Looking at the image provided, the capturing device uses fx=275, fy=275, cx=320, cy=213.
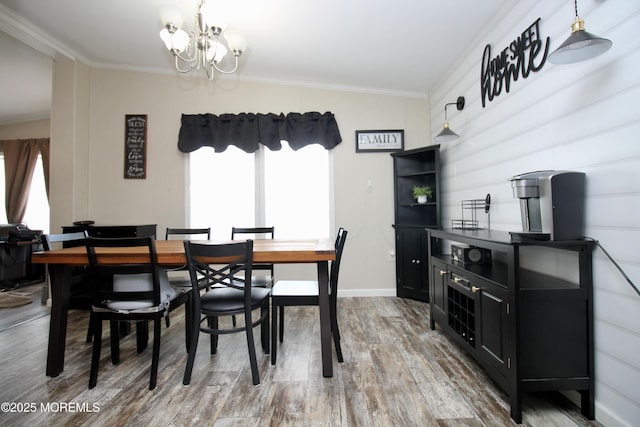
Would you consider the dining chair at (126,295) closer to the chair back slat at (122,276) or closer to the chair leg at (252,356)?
the chair back slat at (122,276)

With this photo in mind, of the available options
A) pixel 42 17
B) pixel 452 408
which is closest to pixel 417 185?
pixel 452 408

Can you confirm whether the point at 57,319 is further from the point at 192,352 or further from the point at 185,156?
the point at 185,156

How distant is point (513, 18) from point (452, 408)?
259cm

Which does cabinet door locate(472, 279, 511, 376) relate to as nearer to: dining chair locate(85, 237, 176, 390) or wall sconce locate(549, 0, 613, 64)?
wall sconce locate(549, 0, 613, 64)

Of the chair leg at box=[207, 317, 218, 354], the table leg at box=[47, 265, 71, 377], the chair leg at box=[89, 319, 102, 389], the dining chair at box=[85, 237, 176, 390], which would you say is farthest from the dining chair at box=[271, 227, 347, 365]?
the table leg at box=[47, 265, 71, 377]

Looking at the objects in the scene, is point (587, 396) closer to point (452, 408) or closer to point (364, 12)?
point (452, 408)

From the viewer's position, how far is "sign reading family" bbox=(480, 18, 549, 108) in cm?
175

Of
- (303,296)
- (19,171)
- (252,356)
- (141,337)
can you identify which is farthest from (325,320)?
(19,171)

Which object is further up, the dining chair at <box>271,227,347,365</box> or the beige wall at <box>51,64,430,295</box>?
the beige wall at <box>51,64,430,295</box>

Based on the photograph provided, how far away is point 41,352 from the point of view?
2139 mm

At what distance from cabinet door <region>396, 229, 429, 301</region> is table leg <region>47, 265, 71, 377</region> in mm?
3048

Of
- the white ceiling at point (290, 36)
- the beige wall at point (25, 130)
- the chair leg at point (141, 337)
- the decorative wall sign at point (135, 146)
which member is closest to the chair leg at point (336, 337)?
the chair leg at point (141, 337)

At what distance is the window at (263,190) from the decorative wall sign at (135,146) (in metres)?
0.62

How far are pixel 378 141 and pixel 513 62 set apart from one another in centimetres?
168
